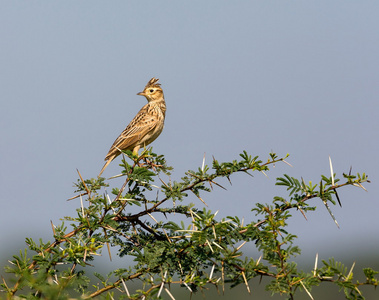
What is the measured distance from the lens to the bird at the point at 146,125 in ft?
37.3

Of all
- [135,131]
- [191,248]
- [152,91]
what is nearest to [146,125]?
[135,131]

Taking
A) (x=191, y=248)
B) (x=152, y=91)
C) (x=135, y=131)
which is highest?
(x=152, y=91)

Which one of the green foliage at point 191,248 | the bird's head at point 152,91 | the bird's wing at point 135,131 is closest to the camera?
the green foliage at point 191,248

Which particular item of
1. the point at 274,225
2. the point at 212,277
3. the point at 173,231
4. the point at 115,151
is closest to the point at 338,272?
the point at 274,225

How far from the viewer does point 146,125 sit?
11969 millimetres

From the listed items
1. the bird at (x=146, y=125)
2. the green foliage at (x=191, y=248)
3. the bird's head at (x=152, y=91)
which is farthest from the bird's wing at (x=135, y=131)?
the green foliage at (x=191, y=248)

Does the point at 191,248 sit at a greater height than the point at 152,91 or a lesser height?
lesser

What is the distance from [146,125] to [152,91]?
1580 millimetres

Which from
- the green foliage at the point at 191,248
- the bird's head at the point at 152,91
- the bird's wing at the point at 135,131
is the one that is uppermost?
the bird's head at the point at 152,91

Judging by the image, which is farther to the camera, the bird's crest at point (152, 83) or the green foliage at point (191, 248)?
the bird's crest at point (152, 83)

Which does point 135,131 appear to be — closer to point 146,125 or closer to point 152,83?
point 146,125

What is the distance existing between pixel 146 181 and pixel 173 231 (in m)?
0.58

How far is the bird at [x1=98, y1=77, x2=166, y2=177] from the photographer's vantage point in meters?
11.4

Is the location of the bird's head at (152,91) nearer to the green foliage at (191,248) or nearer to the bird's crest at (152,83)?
the bird's crest at (152,83)
